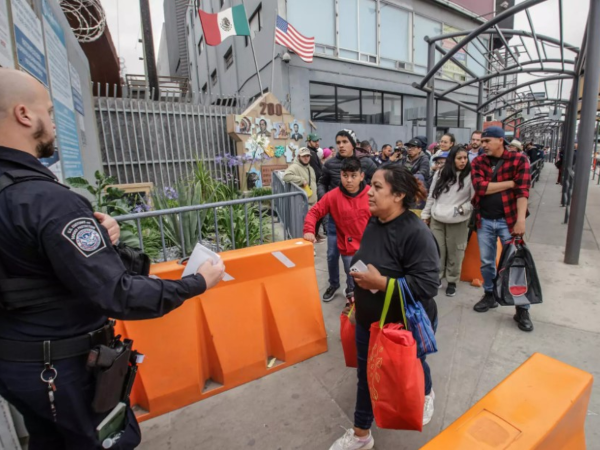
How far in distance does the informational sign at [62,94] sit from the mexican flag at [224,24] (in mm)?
6230

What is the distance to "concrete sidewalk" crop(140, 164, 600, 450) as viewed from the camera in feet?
7.50

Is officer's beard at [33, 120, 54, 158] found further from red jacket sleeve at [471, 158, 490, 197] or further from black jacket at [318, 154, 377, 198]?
red jacket sleeve at [471, 158, 490, 197]

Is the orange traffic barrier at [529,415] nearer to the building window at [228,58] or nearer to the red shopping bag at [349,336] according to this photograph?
the red shopping bag at [349,336]

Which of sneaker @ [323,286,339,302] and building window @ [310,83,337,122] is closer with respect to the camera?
sneaker @ [323,286,339,302]

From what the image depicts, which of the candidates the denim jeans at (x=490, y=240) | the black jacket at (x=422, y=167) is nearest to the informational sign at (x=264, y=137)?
the black jacket at (x=422, y=167)

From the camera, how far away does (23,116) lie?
1.25m

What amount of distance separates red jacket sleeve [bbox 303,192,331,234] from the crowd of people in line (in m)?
0.01

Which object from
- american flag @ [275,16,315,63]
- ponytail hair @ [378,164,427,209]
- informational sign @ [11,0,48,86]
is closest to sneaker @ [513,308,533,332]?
ponytail hair @ [378,164,427,209]

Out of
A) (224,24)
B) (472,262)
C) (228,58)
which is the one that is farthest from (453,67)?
(472,262)

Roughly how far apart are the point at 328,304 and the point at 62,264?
3.46m

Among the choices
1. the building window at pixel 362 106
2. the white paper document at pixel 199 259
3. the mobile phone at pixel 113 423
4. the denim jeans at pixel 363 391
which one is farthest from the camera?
the building window at pixel 362 106

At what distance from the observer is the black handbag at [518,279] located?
11.0 feet

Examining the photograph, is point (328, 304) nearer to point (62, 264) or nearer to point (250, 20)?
point (62, 264)

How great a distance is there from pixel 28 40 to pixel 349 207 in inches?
130
